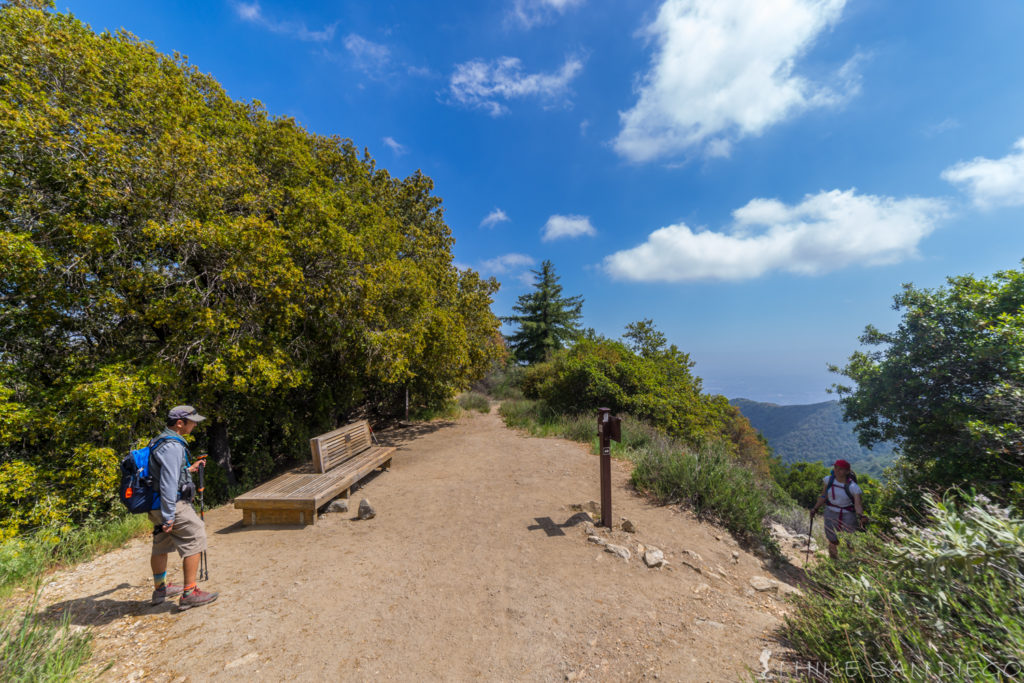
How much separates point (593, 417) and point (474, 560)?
25.5ft

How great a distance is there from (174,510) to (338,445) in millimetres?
3602

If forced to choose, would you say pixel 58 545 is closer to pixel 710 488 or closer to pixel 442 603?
pixel 442 603

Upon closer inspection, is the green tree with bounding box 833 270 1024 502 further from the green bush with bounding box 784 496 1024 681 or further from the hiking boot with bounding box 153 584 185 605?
the hiking boot with bounding box 153 584 185 605

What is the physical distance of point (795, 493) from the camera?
31.5m

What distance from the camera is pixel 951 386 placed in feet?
25.1

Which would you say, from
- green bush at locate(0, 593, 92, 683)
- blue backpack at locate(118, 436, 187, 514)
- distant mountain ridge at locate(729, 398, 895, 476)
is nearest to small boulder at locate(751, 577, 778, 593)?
green bush at locate(0, 593, 92, 683)

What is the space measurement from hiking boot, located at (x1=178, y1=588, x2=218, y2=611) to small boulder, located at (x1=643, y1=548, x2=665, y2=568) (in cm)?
433

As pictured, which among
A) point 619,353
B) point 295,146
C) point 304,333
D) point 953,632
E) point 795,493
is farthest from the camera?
point 795,493

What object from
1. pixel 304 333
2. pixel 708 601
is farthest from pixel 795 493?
pixel 304 333

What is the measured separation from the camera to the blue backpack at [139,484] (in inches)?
126

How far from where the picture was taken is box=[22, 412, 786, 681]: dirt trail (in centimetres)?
272

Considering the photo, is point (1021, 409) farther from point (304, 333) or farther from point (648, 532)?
point (304, 333)

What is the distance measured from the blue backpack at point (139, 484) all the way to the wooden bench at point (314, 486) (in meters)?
1.88

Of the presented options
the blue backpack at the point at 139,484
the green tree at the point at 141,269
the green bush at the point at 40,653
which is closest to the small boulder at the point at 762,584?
the green bush at the point at 40,653
